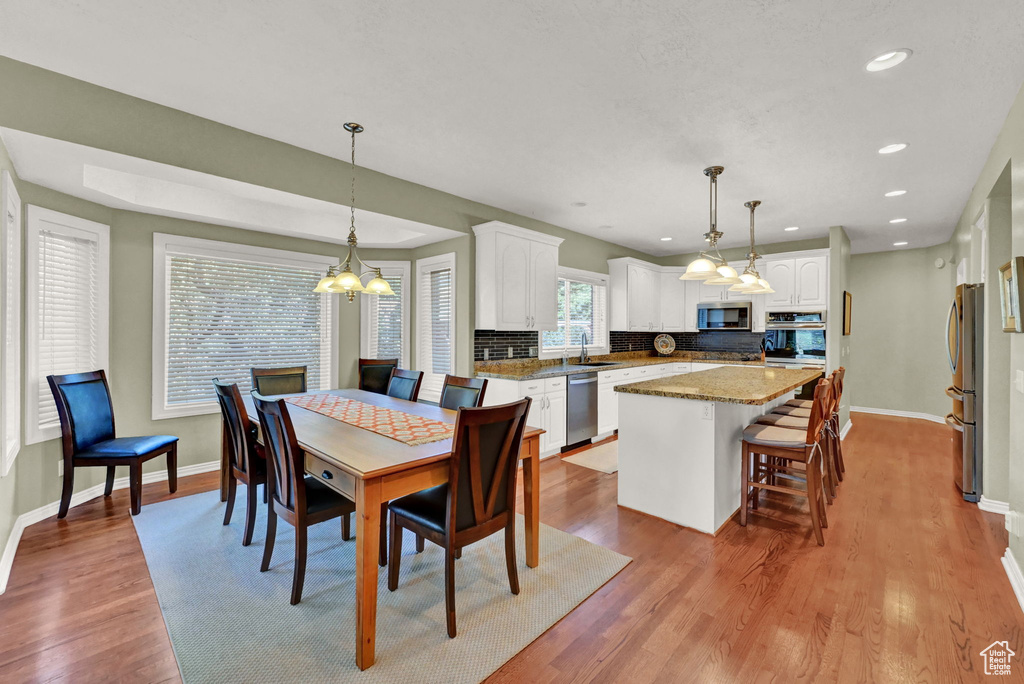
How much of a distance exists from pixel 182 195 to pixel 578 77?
350cm

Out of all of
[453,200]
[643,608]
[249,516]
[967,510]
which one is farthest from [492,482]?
[967,510]

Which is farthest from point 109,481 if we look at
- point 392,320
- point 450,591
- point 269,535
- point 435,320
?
point 450,591

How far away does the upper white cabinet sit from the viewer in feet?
14.8

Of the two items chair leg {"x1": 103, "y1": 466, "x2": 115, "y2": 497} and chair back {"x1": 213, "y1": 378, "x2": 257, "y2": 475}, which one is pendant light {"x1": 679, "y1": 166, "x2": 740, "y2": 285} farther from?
chair leg {"x1": 103, "y1": 466, "x2": 115, "y2": 497}

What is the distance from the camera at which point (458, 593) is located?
229cm

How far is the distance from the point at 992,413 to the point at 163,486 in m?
6.35

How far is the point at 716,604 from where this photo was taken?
2188 mm

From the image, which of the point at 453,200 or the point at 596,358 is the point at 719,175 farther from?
the point at 596,358

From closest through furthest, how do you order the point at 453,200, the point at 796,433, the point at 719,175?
1. the point at 796,433
2. the point at 719,175
3. the point at 453,200

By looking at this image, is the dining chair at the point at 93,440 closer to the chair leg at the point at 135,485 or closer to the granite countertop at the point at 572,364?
the chair leg at the point at 135,485

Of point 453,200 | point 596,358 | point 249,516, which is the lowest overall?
point 249,516

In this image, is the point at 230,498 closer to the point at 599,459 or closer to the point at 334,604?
the point at 334,604

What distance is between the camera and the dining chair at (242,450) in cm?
265

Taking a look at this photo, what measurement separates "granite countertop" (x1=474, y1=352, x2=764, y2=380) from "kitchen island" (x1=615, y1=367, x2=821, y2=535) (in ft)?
4.54
